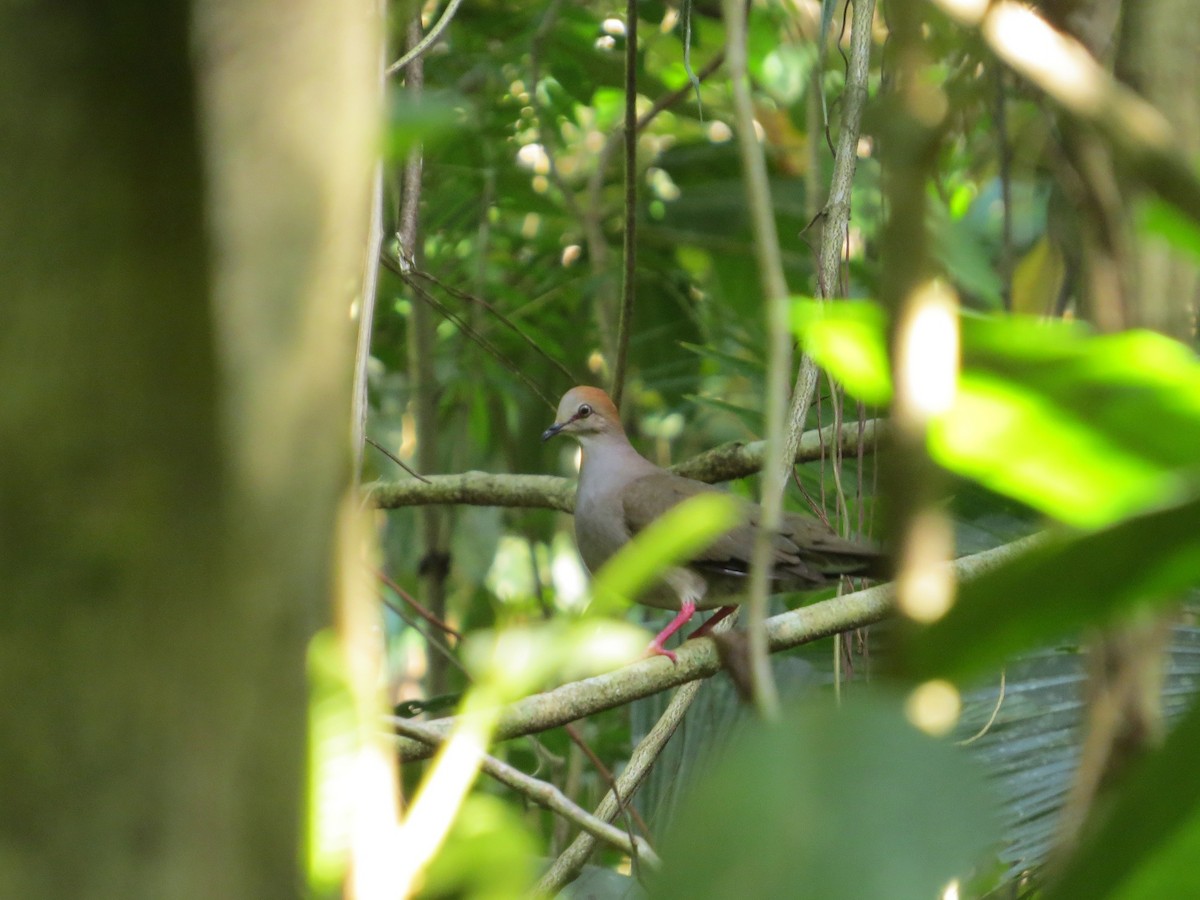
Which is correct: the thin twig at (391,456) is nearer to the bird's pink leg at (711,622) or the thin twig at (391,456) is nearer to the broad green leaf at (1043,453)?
the bird's pink leg at (711,622)

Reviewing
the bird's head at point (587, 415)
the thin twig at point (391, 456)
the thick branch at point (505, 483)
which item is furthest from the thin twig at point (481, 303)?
the bird's head at point (587, 415)

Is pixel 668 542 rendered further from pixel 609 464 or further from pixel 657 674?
Result: pixel 609 464

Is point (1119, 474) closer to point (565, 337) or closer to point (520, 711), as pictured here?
point (520, 711)

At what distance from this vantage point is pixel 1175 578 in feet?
1.57

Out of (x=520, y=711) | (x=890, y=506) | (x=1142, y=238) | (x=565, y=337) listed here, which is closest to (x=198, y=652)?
(x=890, y=506)

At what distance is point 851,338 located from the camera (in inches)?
18.1

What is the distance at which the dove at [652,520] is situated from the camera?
328cm

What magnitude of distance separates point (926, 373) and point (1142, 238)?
0.70 ft

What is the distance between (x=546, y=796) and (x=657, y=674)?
1.60 feet

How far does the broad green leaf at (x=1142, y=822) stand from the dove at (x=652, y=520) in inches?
101

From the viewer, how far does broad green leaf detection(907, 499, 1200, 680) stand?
462 mm

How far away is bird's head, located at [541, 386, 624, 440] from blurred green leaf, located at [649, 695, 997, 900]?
3.76 meters

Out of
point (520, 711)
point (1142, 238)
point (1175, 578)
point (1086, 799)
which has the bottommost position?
point (520, 711)

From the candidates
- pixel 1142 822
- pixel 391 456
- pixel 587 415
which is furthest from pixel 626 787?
pixel 587 415
